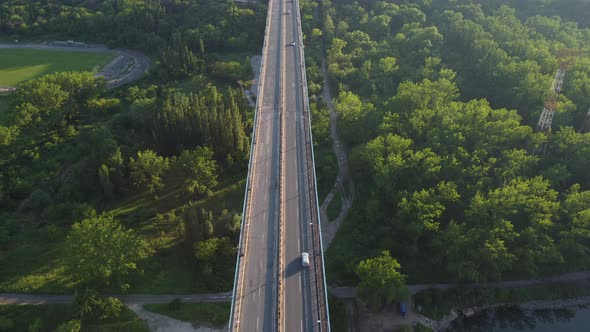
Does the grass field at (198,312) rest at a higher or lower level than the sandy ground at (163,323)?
higher

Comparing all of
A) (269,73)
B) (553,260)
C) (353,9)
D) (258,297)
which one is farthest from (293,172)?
(353,9)

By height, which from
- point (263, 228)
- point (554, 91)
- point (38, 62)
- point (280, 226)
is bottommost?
point (263, 228)

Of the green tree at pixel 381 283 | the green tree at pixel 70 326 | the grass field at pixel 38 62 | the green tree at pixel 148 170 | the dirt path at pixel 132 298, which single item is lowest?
the dirt path at pixel 132 298

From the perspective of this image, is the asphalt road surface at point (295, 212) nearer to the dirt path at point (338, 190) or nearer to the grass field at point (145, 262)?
the dirt path at point (338, 190)

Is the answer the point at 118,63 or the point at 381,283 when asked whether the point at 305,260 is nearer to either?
the point at 381,283

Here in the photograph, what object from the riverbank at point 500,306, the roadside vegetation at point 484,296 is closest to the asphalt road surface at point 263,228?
the riverbank at point 500,306

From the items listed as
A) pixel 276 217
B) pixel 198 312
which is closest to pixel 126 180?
pixel 198 312
